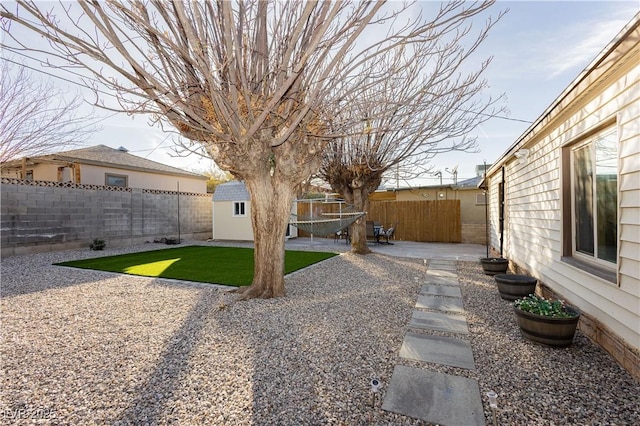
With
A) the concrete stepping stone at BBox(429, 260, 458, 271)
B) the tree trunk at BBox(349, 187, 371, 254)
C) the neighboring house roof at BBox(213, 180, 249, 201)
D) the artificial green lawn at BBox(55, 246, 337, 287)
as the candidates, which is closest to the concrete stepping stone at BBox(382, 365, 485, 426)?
the artificial green lawn at BBox(55, 246, 337, 287)

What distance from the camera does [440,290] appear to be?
199 inches

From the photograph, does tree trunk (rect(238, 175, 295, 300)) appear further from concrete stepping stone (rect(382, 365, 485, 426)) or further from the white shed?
the white shed

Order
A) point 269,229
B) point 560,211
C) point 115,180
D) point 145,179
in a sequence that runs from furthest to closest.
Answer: point 145,179
point 115,180
point 269,229
point 560,211

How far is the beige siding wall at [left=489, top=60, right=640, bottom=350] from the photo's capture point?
2346 mm

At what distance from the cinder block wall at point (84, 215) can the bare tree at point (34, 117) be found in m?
2.08

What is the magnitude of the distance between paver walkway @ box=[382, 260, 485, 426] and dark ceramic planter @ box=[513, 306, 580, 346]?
626 millimetres

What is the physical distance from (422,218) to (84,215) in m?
12.7

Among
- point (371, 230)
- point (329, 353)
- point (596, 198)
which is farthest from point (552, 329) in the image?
point (371, 230)

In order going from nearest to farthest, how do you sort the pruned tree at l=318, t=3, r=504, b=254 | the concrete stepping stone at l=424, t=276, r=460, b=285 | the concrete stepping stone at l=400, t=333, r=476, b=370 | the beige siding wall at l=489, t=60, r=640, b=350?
the beige siding wall at l=489, t=60, r=640, b=350, the concrete stepping stone at l=400, t=333, r=476, b=370, the pruned tree at l=318, t=3, r=504, b=254, the concrete stepping stone at l=424, t=276, r=460, b=285

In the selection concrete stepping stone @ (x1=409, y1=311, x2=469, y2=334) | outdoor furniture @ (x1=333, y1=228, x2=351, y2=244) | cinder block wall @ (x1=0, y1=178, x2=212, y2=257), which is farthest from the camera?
outdoor furniture @ (x1=333, y1=228, x2=351, y2=244)

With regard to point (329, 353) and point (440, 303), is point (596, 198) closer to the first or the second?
point (440, 303)

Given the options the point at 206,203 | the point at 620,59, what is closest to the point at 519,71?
the point at 620,59

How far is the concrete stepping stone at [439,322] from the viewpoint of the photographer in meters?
3.42

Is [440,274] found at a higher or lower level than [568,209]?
lower
